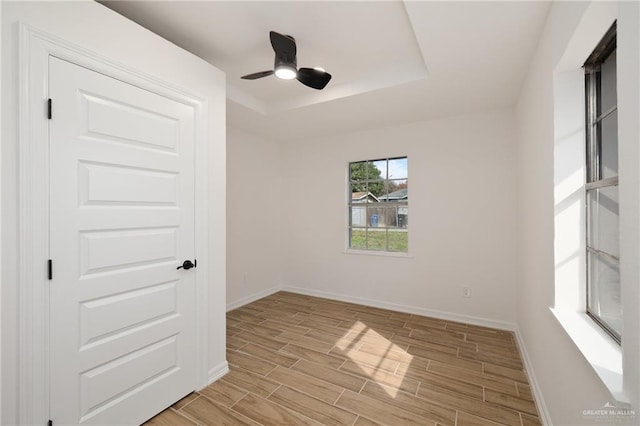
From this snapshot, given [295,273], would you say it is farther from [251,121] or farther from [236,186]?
[251,121]

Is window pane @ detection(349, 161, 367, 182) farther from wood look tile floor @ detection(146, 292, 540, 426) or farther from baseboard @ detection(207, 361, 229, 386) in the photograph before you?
baseboard @ detection(207, 361, 229, 386)

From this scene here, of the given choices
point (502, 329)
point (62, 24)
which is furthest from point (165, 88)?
point (502, 329)

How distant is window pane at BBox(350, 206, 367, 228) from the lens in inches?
169

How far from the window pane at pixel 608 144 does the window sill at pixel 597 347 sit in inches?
29.1

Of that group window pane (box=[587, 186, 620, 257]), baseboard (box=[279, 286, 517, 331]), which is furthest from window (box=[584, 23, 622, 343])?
baseboard (box=[279, 286, 517, 331])

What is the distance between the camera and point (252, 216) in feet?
14.1

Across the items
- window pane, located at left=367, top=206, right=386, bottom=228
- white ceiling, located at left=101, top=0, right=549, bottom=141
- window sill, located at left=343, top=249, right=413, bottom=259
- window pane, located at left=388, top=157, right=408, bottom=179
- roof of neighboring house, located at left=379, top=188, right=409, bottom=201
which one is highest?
white ceiling, located at left=101, top=0, right=549, bottom=141

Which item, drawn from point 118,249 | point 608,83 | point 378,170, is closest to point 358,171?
point 378,170

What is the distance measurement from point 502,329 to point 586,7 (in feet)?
10.4

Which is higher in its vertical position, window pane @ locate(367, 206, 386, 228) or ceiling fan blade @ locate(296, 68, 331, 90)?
ceiling fan blade @ locate(296, 68, 331, 90)

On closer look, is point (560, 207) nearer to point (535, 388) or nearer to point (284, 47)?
point (535, 388)

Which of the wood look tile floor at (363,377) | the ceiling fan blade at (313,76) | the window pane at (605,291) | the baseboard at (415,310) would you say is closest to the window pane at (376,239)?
the baseboard at (415,310)

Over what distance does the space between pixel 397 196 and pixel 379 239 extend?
0.68m

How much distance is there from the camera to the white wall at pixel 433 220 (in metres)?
3.29
